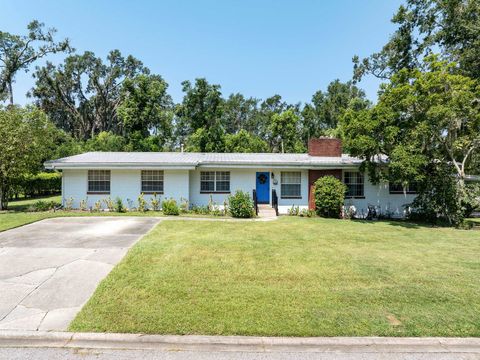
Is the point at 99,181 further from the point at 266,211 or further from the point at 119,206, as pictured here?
the point at 266,211

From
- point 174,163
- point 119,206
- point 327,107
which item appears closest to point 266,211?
point 174,163

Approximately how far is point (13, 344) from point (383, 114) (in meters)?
15.1

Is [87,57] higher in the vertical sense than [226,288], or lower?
higher

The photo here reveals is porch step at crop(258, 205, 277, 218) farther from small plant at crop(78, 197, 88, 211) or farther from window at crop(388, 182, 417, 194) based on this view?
small plant at crop(78, 197, 88, 211)

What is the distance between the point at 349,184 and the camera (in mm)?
16734

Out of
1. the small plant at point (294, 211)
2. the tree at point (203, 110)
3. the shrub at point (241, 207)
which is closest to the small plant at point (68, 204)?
the shrub at point (241, 207)

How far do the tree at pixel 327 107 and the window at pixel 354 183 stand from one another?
28.0 metres

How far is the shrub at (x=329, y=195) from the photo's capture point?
49.6 feet

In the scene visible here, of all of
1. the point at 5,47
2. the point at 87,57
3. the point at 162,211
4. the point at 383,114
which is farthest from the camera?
the point at 87,57

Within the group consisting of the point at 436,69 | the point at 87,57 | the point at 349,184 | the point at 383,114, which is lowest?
the point at 349,184

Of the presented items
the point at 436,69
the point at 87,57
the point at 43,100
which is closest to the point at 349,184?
the point at 436,69

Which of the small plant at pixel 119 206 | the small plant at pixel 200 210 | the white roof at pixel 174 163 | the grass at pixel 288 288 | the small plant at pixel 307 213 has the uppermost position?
the white roof at pixel 174 163

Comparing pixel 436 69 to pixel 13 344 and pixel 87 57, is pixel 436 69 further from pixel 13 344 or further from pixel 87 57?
pixel 87 57

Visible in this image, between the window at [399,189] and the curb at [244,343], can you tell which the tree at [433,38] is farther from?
the curb at [244,343]
